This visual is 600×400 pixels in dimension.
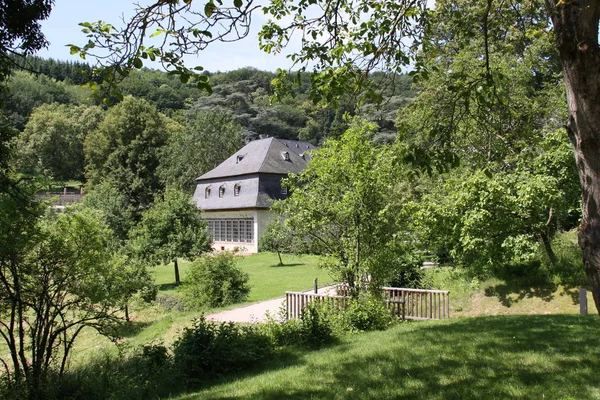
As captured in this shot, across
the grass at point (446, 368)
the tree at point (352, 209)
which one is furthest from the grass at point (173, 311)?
the grass at point (446, 368)

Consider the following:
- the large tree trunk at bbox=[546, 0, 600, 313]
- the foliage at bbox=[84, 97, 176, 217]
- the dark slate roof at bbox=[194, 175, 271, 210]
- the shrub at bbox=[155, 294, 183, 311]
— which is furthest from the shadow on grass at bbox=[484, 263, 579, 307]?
the foliage at bbox=[84, 97, 176, 217]

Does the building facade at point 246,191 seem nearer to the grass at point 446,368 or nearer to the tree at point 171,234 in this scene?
the tree at point 171,234

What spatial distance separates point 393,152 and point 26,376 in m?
8.98

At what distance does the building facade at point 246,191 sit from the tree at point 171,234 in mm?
12179

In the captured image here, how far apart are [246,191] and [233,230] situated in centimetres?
381

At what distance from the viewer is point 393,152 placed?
39.5 feet

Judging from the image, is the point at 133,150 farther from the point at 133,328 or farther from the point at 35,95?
the point at 35,95

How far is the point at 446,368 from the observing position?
5.95 metres

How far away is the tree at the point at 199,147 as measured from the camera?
47.6m

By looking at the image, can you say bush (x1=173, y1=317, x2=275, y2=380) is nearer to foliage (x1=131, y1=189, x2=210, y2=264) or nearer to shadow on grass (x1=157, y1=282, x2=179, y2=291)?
shadow on grass (x1=157, y1=282, x2=179, y2=291)

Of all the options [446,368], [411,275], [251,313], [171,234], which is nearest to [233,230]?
[171,234]

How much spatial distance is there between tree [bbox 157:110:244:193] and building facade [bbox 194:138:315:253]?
431 cm

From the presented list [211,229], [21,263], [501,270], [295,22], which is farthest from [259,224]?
[295,22]

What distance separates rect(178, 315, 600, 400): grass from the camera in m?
5.09
